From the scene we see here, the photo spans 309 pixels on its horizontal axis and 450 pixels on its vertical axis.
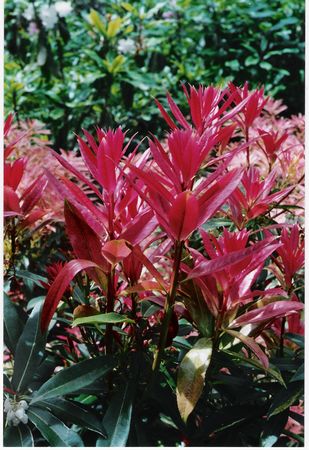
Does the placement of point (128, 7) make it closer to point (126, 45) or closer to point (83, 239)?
point (126, 45)

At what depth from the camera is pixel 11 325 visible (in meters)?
0.89

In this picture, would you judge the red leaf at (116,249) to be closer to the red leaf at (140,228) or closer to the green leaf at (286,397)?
the red leaf at (140,228)

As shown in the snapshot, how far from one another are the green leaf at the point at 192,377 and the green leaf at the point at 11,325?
0.27m

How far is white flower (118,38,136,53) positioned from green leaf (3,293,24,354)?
248 cm

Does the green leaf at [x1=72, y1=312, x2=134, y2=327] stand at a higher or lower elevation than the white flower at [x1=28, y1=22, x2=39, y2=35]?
higher

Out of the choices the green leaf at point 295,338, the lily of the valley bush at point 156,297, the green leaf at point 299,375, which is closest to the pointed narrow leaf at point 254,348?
the lily of the valley bush at point 156,297

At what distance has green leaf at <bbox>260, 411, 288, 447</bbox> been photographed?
2.81 ft

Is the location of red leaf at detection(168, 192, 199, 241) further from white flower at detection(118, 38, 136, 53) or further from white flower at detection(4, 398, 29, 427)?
white flower at detection(118, 38, 136, 53)

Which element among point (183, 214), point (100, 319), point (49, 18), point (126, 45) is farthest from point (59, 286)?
point (49, 18)

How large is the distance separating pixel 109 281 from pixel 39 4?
2.98 meters

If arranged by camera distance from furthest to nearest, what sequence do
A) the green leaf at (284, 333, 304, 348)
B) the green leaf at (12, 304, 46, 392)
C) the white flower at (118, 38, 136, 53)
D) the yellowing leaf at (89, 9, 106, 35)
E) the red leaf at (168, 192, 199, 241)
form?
the white flower at (118, 38, 136, 53) < the yellowing leaf at (89, 9, 106, 35) < the green leaf at (284, 333, 304, 348) < the green leaf at (12, 304, 46, 392) < the red leaf at (168, 192, 199, 241)

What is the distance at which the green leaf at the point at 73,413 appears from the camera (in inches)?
30.6

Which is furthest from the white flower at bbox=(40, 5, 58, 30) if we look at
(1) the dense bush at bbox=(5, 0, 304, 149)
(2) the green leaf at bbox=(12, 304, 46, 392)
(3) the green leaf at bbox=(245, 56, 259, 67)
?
(2) the green leaf at bbox=(12, 304, 46, 392)

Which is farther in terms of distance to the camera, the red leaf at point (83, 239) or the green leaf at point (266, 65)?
the green leaf at point (266, 65)
